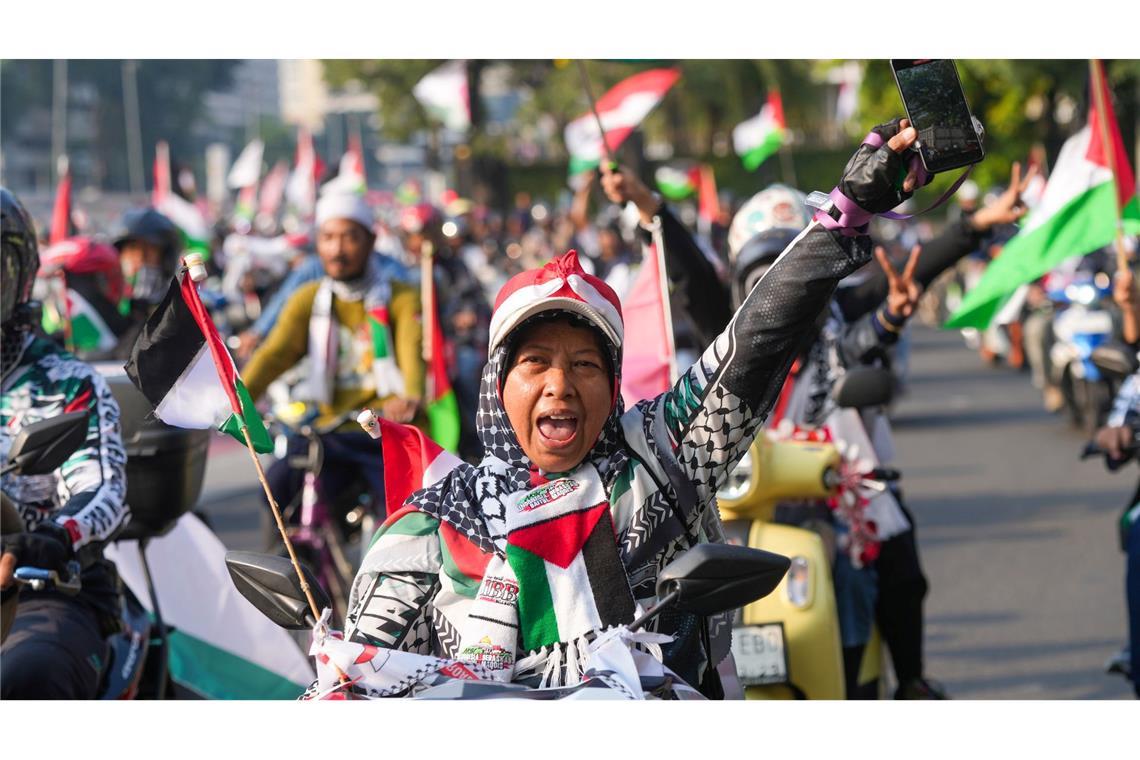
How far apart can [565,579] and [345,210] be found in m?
4.96

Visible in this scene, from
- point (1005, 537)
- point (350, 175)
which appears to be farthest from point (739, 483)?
point (350, 175)

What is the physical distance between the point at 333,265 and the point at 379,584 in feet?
15.3

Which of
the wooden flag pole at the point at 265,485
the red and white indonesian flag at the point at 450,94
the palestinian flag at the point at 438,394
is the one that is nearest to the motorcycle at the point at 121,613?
the wooden flag pole at the point at 265,485

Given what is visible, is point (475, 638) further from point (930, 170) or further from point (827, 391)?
point (827, 391)

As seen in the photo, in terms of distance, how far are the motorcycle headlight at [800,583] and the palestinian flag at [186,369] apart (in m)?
2.09

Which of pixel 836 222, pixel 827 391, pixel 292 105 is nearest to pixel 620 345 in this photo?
pixel 836 222

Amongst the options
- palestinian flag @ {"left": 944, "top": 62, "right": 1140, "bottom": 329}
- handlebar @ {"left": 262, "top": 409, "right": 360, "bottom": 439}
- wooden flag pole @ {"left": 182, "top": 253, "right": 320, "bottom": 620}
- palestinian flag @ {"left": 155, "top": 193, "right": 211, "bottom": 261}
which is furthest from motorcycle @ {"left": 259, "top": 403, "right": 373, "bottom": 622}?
palestinian flag @ {"left": 155, "top": 193, "right": 211, "bottom": 261}

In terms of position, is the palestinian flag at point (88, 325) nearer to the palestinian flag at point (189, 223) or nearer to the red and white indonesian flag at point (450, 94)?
the red and white indonesian flag at point (450, 94)

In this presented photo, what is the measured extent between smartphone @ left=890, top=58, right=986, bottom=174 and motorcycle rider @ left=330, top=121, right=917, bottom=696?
0.25 m

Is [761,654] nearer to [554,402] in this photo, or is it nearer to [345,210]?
[554,402]

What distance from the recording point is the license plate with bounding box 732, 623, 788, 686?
5031 mm

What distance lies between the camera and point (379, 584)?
3.32 metres

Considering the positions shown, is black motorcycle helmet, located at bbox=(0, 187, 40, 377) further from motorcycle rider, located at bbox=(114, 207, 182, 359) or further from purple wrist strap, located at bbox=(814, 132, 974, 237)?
motorcycle rider, located at bbox=(114, 207, 182, 359)

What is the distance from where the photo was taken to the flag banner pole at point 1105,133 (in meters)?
6.42
